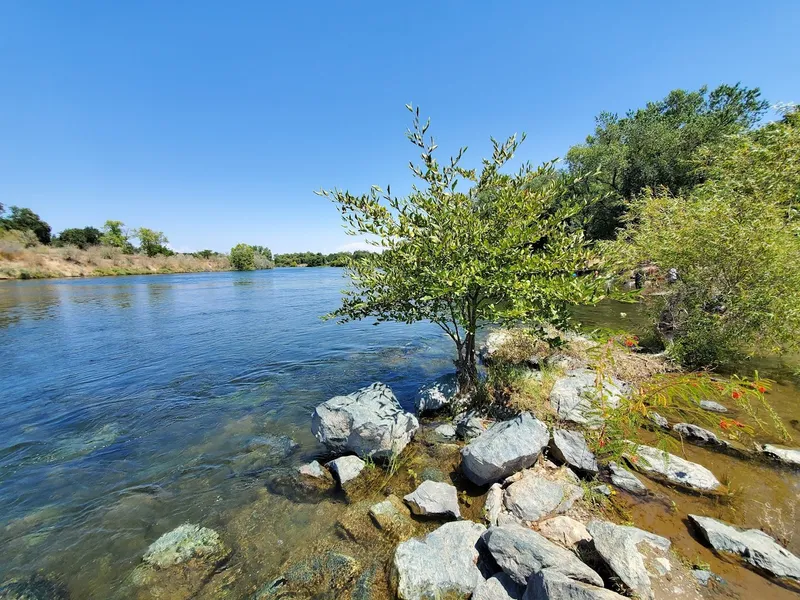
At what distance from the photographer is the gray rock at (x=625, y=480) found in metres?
4.88

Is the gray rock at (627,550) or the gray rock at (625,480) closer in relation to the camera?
the gray rock at (627,550)

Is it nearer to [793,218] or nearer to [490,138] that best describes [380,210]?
[490,138]

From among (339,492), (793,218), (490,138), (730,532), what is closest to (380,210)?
(490,138)

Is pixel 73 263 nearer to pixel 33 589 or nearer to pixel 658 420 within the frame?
pixel 33 589

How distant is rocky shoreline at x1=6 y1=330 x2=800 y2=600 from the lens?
3504 millimetres

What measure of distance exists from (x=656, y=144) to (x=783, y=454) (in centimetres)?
4305

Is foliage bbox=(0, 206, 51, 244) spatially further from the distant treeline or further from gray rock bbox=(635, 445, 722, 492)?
gray rock bbox=(635, 445, 722, 492)

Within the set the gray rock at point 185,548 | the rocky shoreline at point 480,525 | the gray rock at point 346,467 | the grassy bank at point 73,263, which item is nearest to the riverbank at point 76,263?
the grassy bank at point 73,263

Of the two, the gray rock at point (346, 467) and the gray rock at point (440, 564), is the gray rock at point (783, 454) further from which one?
the gray rock at point (346, 467)

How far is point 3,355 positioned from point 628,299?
23.5 meters

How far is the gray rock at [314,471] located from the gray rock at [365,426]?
1.42 feet

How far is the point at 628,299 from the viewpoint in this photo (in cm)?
544

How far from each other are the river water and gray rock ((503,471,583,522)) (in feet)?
3.37

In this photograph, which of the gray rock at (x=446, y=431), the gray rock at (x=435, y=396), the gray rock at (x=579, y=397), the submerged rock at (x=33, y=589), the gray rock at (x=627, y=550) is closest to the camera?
the gray rock at (x=627, y=550)
